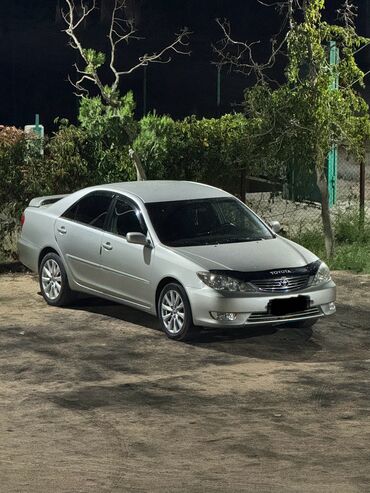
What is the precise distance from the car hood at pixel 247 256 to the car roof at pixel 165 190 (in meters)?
0.97

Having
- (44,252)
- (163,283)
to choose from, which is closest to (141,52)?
(44,252)

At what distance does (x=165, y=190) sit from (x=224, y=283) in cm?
196

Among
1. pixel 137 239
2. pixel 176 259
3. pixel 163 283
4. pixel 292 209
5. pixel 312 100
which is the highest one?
pixel 312 100

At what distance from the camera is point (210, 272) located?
1312 cm

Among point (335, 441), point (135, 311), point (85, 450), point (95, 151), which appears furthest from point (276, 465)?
point (95, 151)

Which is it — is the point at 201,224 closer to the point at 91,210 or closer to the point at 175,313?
the point at 175,313

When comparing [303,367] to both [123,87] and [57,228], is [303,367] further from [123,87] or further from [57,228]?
[123,87]

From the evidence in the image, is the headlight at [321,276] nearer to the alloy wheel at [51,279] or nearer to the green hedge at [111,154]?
the alloy wheel at [51,279]

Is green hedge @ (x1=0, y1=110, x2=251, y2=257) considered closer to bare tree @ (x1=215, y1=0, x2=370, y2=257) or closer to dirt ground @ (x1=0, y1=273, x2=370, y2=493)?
bare tree @ (x1=215, y1=0, x2=370, y2=257)

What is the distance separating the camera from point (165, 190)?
14.7 meters

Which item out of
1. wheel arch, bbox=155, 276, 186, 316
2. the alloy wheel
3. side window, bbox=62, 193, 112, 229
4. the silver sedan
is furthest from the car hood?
the alloy wheel

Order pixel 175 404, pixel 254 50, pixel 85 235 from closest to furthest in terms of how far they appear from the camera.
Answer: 1. pixel 175 404
2. pixel 85 235
3. pixel 254 50

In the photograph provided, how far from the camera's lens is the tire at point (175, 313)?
13281 millimetres

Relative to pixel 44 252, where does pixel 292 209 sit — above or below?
above
